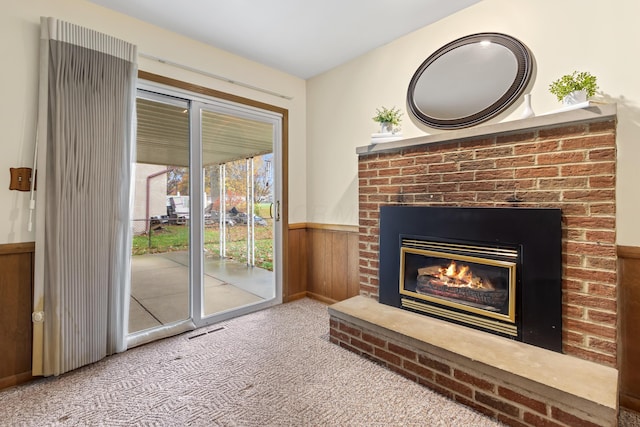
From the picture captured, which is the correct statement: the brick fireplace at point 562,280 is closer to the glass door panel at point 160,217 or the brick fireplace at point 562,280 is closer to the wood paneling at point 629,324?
the wood paneling at point 629,324

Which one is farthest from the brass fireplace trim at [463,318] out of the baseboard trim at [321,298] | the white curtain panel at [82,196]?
the white curtain panel at [82,196]

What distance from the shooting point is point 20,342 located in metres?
1.89

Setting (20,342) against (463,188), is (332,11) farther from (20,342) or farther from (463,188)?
(20,342)

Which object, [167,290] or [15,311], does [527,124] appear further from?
[15,311]

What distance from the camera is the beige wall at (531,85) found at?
1.63m

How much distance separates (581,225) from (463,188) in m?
0.66

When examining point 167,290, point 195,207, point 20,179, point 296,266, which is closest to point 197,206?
point 195,207

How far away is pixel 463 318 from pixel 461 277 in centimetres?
27

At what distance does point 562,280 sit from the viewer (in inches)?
65.0

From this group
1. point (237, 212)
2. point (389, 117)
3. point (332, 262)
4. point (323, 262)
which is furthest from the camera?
point (323, 262)

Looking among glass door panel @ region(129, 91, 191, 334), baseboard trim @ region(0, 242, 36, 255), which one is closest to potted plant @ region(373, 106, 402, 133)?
glass door panel @ region(129, 91, 191, 334)

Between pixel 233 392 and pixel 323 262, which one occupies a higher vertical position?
pixel 323 262

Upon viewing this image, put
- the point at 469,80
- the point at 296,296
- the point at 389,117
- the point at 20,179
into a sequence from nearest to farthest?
the point at 20,179 → the point at 469,80 → the point at 389,117 → the point at 296,296

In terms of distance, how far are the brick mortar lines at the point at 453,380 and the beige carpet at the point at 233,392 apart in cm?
6
